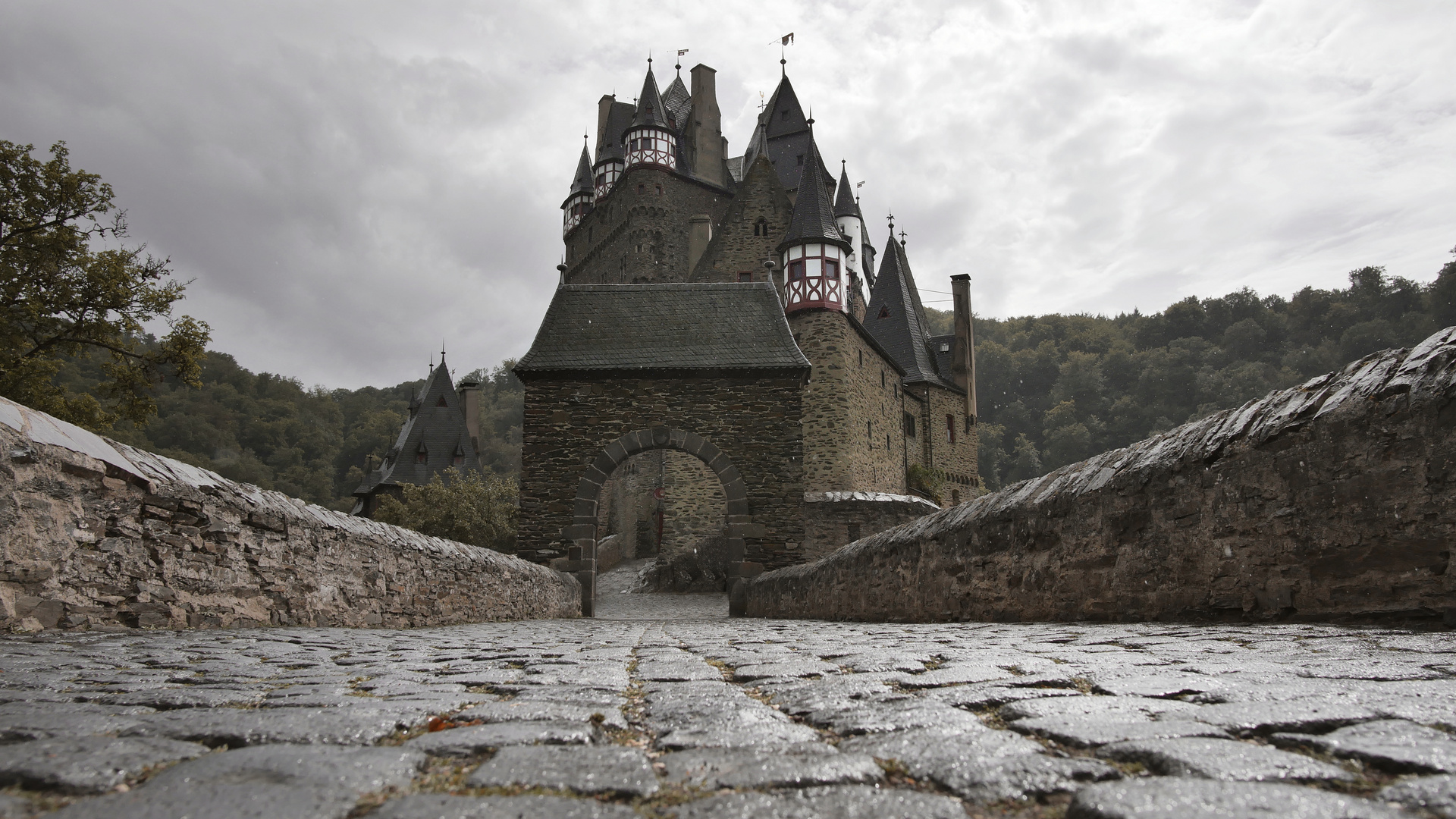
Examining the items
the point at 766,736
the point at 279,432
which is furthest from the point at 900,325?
the point at 279,432

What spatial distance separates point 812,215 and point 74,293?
21.5 metres

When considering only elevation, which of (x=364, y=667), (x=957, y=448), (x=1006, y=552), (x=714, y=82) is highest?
(x=714, y=82)

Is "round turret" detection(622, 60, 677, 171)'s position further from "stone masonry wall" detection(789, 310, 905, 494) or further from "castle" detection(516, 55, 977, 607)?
"stone masonry wall" detection(789, 310, 905, 494)

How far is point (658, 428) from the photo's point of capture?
16.5 m

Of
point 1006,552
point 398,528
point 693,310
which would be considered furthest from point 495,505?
point 1006,552

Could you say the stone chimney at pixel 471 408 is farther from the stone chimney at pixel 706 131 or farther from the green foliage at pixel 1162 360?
the green foliage at pixel 1162 360

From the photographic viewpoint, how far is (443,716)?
1.85m

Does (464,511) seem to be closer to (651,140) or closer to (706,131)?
(651,140)

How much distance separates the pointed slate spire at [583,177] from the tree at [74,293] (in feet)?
121

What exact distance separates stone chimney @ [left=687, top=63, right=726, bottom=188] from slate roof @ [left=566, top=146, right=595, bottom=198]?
30.7 ft

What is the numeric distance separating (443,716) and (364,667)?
54.5 inches

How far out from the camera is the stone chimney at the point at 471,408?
43281 millimetres

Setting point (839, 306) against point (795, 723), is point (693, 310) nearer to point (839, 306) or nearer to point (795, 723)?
point (839, 306)

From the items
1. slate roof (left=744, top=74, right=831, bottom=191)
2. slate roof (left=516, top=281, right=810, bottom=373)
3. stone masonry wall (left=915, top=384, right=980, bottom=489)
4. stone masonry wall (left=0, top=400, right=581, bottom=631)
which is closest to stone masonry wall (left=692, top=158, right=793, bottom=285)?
slate roof (left=744, top=74, right=831, bottom=191)
